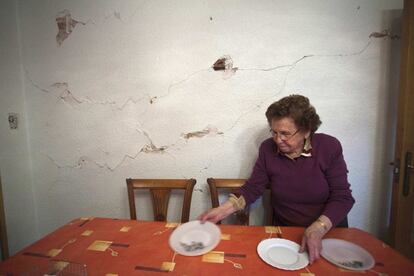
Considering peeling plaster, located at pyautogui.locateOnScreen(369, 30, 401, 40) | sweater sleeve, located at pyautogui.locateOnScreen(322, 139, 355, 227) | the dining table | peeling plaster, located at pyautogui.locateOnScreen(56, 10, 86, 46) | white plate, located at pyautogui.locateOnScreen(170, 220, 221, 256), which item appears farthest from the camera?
peeling plaster, located at pyautogui.locateOnScreen(56, 10, 86, 46)

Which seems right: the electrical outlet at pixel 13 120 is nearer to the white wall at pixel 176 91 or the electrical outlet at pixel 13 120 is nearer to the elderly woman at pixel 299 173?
the white wall at pixel 176 91

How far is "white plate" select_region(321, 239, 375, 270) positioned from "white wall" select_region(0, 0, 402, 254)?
76 cm

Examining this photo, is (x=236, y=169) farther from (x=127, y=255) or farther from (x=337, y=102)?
(x=127, y=255)

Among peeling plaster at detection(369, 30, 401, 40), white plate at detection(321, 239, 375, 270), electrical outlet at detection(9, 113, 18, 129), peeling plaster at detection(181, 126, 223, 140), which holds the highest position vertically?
peeling plaster at detection(369, 30, 401, 40)

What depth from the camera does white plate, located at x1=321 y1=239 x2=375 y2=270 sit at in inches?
27.9

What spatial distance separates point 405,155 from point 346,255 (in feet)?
2.62

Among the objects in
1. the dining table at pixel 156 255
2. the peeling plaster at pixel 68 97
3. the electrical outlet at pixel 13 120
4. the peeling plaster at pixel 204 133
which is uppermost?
the peeling plaster at pixel 68 97

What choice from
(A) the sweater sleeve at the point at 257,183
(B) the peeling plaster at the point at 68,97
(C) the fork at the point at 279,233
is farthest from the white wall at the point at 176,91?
(C) the fork at the point at 279,233

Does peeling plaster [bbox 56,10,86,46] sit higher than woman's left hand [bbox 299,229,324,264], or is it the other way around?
peeling plaster [bbox 56,10,86,46]

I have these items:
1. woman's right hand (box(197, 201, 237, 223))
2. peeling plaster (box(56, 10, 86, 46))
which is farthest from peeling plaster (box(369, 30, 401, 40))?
peeling plaster (box(56, 10, 86, 46))

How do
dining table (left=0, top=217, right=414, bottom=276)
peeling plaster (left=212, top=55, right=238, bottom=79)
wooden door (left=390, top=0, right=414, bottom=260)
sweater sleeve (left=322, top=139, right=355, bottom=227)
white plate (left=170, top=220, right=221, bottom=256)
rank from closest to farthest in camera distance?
dining table (left=0, top=217, right=414, bottom=276) → white plate (left=170, top=220, right=221, bottom=256) → sweater sleeve (left=322, top=139, right=355, bottom=227) → wooden door (left=390, top=0, right=414, bottom=260) → peeling plaster (left=212, top=55, right=238, bottom=79)

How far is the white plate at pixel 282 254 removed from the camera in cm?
73

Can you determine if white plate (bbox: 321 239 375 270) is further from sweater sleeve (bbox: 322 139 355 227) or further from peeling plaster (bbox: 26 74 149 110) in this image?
peeling plaster (bbox: 26 74 149 110)

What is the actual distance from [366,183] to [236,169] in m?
0.86
